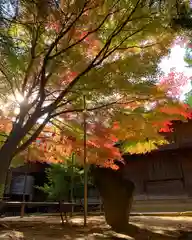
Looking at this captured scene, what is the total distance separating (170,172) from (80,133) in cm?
885

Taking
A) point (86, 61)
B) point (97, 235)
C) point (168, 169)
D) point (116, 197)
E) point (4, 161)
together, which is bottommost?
point (97, 235)

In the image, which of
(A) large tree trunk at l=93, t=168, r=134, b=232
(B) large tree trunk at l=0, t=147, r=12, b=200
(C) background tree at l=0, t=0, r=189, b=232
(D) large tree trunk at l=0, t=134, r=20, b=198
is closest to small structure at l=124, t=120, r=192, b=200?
(A) large tree trunk at l=93, t=168, r=134, b=232

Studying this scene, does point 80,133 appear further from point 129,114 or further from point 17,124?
point 17,124

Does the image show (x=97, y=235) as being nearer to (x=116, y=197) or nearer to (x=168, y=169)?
Answer: (x=116, y=197)

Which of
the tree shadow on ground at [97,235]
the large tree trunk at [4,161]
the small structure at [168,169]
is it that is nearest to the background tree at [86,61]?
the large tree trunk at [4,161]

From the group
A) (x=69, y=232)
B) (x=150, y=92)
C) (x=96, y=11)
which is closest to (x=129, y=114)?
(x=150, y=92)

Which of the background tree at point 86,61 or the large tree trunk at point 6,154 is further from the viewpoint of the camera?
the background tree at point 86,61

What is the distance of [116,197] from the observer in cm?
669

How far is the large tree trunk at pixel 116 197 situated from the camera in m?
6.53

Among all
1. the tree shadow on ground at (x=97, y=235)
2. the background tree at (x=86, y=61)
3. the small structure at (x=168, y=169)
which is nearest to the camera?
the tree shadow on ground at (x=97, y=235)

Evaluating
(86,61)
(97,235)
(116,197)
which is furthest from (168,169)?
(86,61)

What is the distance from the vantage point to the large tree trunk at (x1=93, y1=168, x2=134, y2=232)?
6.53m

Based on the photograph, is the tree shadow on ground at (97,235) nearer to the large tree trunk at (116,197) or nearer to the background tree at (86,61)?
the large tree trunk at (116,197)

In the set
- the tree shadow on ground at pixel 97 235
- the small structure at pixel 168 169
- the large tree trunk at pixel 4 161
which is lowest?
the tree shadow on ground at pixel 97 235
